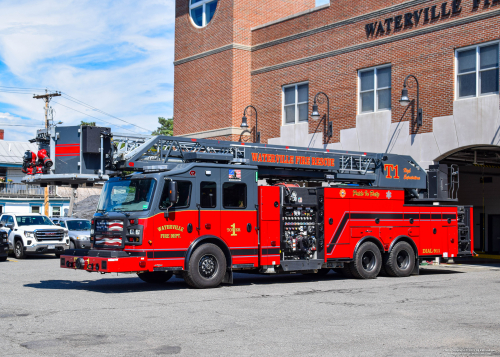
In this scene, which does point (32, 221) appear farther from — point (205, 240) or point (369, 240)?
point (369, 240)

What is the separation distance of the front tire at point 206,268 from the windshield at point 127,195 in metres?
1.53

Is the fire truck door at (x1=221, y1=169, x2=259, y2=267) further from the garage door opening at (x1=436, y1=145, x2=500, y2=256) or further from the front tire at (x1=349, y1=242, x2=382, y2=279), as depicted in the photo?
the garage door opening at (x1=436, y1=145, x2=500, y2=256)

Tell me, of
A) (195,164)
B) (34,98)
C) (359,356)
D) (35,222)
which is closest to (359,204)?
(195,164)

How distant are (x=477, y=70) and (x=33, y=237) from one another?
17.3 metres

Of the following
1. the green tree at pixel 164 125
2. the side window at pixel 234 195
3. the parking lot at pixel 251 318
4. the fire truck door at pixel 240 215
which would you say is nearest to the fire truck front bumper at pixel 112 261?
the parking lot at pixel 251 318

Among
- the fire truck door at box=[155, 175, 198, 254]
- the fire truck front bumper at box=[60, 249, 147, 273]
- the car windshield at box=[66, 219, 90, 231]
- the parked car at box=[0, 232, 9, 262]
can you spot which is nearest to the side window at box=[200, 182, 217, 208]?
the fire truck door at box=[155, 175, 198, 254]

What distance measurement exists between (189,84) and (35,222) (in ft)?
32.7

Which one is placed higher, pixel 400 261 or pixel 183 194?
pixel 183 194

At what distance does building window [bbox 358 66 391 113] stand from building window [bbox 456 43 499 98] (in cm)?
299

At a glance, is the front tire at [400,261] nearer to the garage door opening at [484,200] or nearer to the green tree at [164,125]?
the garage door opening at [484,200]

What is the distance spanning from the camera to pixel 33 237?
23422 millimetres

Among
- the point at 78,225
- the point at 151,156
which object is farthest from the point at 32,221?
the point at 151,156

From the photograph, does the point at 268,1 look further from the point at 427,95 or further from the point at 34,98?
the point at 34,98

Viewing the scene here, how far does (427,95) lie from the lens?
21.7 meters
